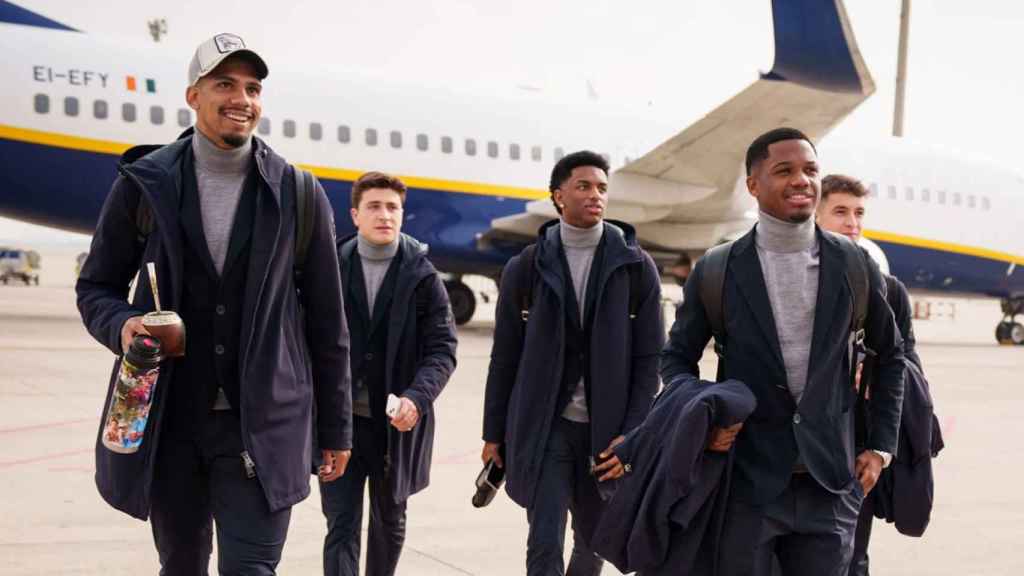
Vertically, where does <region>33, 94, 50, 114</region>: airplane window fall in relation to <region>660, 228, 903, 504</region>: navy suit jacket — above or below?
above

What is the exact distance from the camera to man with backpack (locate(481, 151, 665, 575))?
4.54 meters

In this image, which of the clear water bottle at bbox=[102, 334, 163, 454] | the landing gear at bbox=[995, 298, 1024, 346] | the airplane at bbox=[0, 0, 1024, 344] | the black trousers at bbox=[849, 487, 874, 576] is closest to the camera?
the clear water bottle at bbox=[102, 334, 163, 454]

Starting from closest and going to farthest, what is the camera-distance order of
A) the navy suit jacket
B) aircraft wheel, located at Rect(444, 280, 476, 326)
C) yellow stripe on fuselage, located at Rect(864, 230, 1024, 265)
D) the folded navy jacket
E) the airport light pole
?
the folded navy jacket → the navy suit jacket → aircraft wheel, located at Rect(444, 280, 476, 326) → yellow stripe on fuselage, located at Rect(864, 230, 1024, 265) → the airport light pole

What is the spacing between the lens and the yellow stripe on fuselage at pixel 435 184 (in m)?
16.2

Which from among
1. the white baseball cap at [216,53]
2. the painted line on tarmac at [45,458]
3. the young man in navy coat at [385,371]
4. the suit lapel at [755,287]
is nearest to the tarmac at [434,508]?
the painted line on tarmac at [45,458]

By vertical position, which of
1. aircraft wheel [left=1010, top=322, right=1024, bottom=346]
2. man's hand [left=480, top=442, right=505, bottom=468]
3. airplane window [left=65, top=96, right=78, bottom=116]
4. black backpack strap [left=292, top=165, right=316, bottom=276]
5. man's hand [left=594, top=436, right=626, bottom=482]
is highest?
airplane window [left=65, top=96, right=78, bottom=116]

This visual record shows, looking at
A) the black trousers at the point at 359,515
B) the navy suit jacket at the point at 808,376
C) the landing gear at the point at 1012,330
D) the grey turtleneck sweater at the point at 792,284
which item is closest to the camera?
the navy suit jacket at the point at 808,376

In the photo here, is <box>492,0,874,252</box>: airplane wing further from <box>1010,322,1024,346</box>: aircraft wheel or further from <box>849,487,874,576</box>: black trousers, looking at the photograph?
<box>849,487,874,576</box>: black trousers

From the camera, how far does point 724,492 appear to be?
3.40 meters

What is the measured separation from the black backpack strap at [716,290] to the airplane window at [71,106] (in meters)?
14.4

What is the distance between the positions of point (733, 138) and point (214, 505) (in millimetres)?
15792

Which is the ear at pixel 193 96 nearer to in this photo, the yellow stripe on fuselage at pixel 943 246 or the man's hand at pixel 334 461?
the man's hand at pixel 334 461

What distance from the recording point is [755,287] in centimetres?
348

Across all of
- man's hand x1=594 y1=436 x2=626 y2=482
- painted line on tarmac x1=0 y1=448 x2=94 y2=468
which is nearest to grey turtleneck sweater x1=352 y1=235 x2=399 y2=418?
man's hand x1=594 y1=436 x2=626 y2=482
